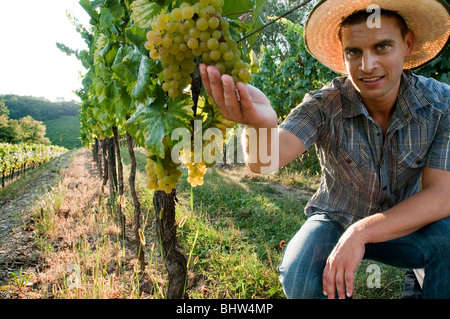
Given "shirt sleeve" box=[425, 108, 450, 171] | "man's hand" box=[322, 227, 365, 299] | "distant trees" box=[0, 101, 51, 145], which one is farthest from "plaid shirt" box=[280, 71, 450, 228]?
"distant trees" box=[0, 101, 51, 145]

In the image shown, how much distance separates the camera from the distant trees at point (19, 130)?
36.8 meters

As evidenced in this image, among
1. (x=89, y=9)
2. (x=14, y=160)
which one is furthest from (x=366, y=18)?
(x=14, y=160)

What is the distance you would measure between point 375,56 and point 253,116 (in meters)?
0.80

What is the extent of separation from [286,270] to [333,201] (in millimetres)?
538

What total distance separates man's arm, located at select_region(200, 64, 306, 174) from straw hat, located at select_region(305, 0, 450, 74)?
66 centimetres

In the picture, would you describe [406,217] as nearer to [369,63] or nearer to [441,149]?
[441,149]

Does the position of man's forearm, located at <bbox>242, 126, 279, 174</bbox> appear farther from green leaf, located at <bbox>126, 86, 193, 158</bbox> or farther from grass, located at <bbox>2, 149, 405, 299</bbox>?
grass, located at <bbox>2, 149, 405, 299</bbox>

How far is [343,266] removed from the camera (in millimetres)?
1330

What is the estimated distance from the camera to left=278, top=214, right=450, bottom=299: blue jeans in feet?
4.68

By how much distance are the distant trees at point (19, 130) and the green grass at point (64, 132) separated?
3229 millimetres

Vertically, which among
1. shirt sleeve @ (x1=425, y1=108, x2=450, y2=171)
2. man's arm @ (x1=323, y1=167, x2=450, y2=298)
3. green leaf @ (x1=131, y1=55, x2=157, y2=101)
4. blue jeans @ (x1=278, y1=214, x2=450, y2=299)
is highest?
green leaf @ (x1=131, y1=55, x2=157, y2=101)

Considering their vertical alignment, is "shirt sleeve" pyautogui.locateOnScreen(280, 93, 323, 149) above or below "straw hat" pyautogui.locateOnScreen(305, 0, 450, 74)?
below
